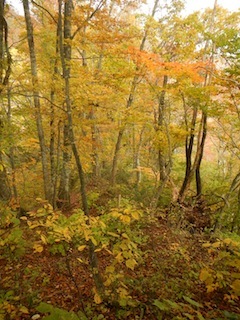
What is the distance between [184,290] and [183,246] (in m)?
1.78

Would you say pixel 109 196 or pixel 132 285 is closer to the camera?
pixel 132 285

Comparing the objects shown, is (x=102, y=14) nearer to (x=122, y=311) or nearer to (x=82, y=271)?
(x=82, y=271)

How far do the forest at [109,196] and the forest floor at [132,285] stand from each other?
2 cm

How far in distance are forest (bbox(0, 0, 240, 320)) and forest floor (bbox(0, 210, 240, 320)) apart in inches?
0.9

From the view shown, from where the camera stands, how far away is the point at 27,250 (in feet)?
16.9

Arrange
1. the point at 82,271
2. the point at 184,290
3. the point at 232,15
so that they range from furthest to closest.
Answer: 1. the point at 232,15
2. the point at 82,271
3. the point at 184,290

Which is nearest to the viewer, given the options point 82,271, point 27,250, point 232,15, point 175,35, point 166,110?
point 82,271

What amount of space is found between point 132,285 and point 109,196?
5.71 meters

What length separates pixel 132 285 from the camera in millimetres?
3764

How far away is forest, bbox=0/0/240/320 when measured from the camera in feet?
9.84

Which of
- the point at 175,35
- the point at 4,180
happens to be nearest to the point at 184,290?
the point at 4,180

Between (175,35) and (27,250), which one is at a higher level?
(175,35)

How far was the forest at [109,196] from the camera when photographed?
3.00 metres

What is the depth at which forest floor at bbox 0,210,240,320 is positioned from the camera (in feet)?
10.0
